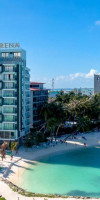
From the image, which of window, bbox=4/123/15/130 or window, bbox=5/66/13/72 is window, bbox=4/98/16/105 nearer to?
window, bbox=4/123/15/130

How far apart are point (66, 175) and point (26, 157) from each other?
40.5 feet

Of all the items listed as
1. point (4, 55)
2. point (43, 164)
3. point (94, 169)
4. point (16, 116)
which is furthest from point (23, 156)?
point (4, 55)

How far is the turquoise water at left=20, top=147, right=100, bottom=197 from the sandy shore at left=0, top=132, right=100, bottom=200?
65.6 inches

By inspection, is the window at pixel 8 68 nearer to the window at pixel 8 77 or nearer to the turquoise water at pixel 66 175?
the window at pixel 8 77

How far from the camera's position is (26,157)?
5406 cm

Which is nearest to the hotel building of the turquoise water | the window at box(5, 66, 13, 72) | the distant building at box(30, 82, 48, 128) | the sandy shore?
the window at box(5, 66, 13, 72)

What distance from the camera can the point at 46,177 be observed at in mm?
44188

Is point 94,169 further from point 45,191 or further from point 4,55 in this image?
point 4,55

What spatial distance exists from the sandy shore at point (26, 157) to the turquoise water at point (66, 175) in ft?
5.47

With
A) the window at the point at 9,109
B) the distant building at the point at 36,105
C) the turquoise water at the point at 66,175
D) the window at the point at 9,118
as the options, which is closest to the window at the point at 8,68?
the window at the point at 9,109

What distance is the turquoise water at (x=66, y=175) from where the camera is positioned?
127 ft

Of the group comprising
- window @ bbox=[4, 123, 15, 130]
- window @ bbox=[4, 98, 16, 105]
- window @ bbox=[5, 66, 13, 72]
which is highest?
window @ bbox=[5, 66, 13, 72]

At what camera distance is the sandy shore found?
Answer: 1496 inches

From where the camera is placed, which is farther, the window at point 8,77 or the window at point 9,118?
the window at point 9,118
